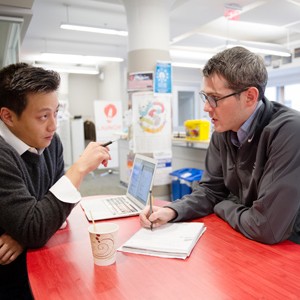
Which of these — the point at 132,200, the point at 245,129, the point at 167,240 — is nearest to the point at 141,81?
the point at 132,200

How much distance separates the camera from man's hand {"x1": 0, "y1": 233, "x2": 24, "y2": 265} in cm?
109

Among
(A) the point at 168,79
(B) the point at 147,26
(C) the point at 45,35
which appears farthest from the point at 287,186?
(C) the point at 45,35

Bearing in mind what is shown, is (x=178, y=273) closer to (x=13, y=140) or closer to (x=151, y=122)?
(x=13, y=140)

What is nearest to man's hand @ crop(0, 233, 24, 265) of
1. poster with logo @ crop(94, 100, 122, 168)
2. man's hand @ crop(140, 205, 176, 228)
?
man's hand @ crop(140, 205, 176, 228)

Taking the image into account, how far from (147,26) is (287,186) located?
2872 millimetres

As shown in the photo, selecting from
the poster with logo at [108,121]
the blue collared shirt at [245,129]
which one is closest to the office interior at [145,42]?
the poster with logo at [108,121]

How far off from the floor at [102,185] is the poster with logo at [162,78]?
7.58ft

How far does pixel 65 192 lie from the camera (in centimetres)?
113

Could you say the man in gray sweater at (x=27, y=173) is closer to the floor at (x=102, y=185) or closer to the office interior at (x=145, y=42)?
the office interior at (x=145, y=42)

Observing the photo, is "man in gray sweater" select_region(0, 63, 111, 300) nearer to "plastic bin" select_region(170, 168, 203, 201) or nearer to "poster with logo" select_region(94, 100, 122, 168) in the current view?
"plastic bin" select_region(170, 168, 203, 201)

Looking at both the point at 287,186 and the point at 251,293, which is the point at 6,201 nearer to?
the point at 251,293

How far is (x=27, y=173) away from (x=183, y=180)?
258cm

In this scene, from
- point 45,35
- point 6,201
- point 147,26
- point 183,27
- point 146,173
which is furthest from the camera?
point 45,35

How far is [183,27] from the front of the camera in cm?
565
